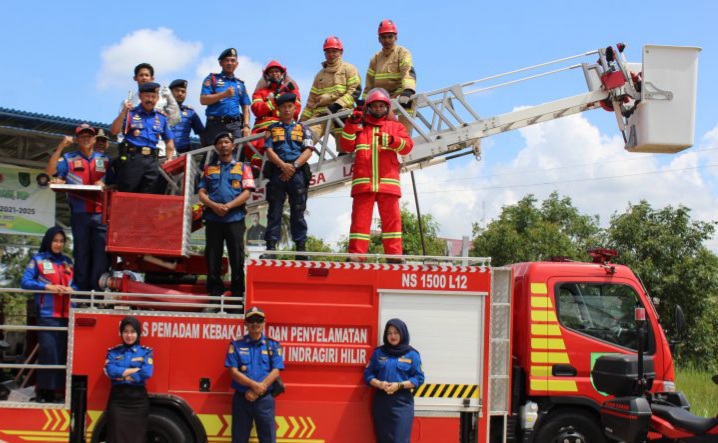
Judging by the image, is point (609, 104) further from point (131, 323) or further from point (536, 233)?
point (536, 233)

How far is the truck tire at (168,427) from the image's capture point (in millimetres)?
6570

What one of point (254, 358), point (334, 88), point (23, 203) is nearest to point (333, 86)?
point (334, 88)

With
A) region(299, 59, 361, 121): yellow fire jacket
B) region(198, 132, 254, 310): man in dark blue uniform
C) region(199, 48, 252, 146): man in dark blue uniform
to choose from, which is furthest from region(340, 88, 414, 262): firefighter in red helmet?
region(199, 48, 252, 146): man in dark blue uniform

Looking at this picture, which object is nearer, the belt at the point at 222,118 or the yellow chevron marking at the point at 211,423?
the yellow chevron marking at the point at 211,423

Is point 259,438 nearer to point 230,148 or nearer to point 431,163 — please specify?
point 230,148

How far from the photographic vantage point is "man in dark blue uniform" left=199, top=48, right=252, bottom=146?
8.92 m

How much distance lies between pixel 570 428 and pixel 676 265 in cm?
1197

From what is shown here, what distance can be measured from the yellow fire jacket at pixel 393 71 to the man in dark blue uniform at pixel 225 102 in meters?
1.60

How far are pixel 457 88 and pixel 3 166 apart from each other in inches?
460

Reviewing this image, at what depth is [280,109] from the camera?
313 inches

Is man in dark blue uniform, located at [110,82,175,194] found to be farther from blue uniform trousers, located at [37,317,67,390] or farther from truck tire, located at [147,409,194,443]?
truck tire, located at [147,409,194,443]

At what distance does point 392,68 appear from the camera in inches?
350

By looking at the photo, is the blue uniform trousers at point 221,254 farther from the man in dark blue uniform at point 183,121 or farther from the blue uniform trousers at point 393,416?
the man in dark blue uniform at point 183,121

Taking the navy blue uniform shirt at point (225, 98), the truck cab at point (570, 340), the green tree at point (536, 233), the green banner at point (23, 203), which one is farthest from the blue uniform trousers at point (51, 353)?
the green tree at point (536, 233)
